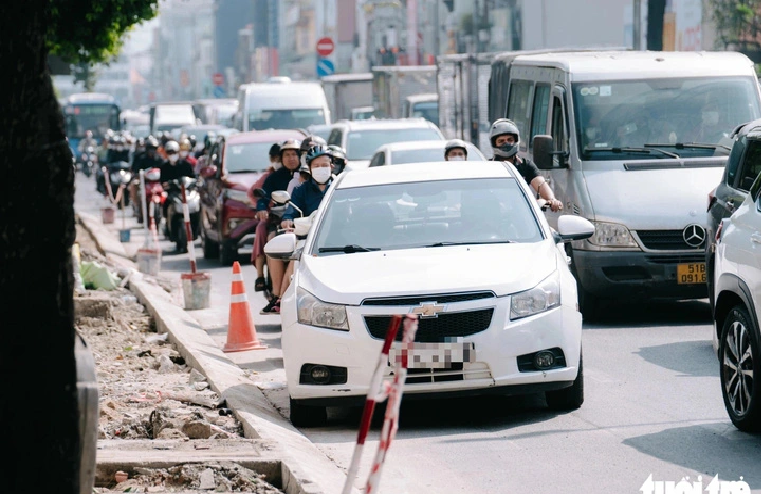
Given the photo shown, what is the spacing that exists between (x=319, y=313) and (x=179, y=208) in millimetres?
15247

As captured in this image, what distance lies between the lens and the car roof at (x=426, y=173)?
10070mm

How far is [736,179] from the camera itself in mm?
10859

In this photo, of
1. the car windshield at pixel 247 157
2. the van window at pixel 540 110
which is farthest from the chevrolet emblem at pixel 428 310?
the car windshield at pixel 247 157

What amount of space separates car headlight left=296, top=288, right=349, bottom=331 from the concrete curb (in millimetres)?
621

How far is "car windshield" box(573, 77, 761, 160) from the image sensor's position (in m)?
14.1

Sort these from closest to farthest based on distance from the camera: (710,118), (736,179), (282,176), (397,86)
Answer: (736,179) → (710,118) → (282,176) → (397,86)

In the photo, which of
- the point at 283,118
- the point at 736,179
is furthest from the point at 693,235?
the point at 283,118

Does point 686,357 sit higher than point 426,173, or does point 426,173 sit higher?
point 426,173

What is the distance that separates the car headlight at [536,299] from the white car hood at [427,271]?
1.5 inches

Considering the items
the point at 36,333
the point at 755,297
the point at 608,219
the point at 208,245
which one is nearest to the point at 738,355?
the point at 755,297

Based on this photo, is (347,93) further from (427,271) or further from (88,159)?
(427,271)

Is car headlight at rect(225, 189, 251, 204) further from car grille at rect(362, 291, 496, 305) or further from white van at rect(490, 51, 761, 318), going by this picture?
car grille at rect(362, 291, 496, 305)

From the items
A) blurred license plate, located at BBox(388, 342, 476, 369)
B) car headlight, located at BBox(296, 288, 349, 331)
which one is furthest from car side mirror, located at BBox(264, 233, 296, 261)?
blurred license plate, located at BBox(388, 342, 476, 369)

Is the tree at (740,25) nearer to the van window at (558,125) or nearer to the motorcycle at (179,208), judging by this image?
the motorcycle at (179,208)
